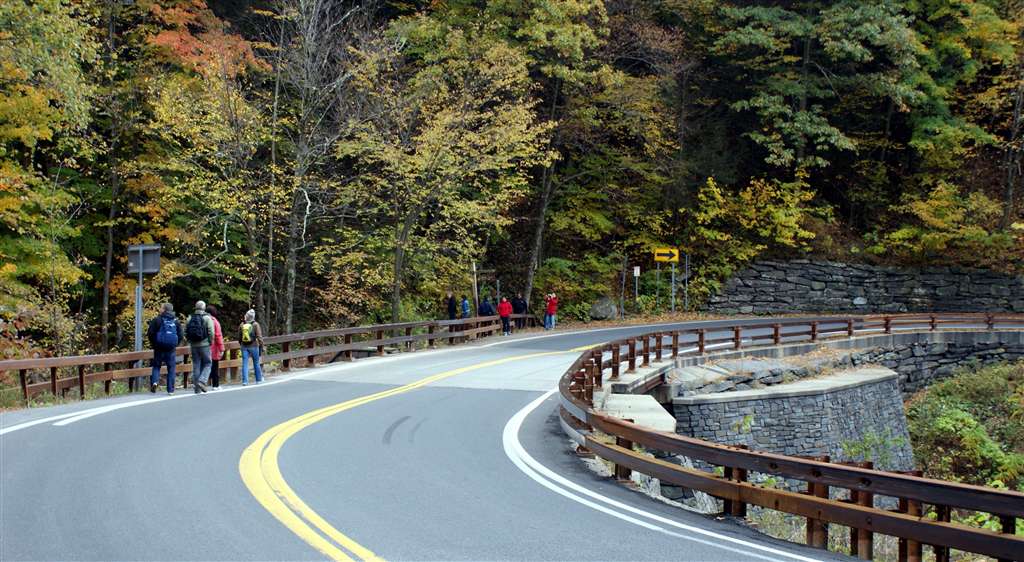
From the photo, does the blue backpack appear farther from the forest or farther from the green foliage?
the green foliage

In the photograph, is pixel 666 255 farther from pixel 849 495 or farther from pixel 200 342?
pixel 849 495

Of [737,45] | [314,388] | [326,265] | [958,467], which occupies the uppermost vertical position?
[737,45]

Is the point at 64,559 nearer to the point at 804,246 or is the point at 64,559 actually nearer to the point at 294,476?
the point at 294,476

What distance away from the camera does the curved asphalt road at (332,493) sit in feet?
19.8

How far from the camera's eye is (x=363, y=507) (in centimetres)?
711

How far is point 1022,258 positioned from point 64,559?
133ft

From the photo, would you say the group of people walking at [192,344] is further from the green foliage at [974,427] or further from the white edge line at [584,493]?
the green foliage at [974,427]

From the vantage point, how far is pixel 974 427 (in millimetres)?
23328

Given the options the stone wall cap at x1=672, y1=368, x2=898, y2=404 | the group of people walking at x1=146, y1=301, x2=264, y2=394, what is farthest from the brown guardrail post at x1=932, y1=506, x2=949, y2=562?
the group of people walking at x1=146, y1=301, x2=264, y2=394

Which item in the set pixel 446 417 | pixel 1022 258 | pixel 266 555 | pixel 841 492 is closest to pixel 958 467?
pixel 841 492

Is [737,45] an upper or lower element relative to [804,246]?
upper

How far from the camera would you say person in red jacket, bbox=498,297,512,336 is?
30.6 m

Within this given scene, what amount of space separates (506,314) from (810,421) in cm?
1308

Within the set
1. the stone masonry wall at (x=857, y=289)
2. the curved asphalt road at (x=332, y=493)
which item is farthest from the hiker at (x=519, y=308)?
the curved asphalt road at (x=332, y=493)
